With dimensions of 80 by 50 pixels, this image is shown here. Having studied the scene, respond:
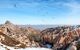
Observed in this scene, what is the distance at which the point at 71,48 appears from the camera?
155 meters

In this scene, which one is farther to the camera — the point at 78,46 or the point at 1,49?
the point at 1,49

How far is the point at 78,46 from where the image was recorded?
15050 centimetres

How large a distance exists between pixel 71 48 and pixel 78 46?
5.92m

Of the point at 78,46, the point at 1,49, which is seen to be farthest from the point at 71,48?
the point at 1,49

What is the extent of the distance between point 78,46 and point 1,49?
202 feet

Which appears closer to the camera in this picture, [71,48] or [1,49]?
[71,48]

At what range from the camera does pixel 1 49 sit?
184m

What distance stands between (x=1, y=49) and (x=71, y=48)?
5608 centimetres

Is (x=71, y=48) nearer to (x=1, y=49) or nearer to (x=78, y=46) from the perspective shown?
(x=78, y=46)
